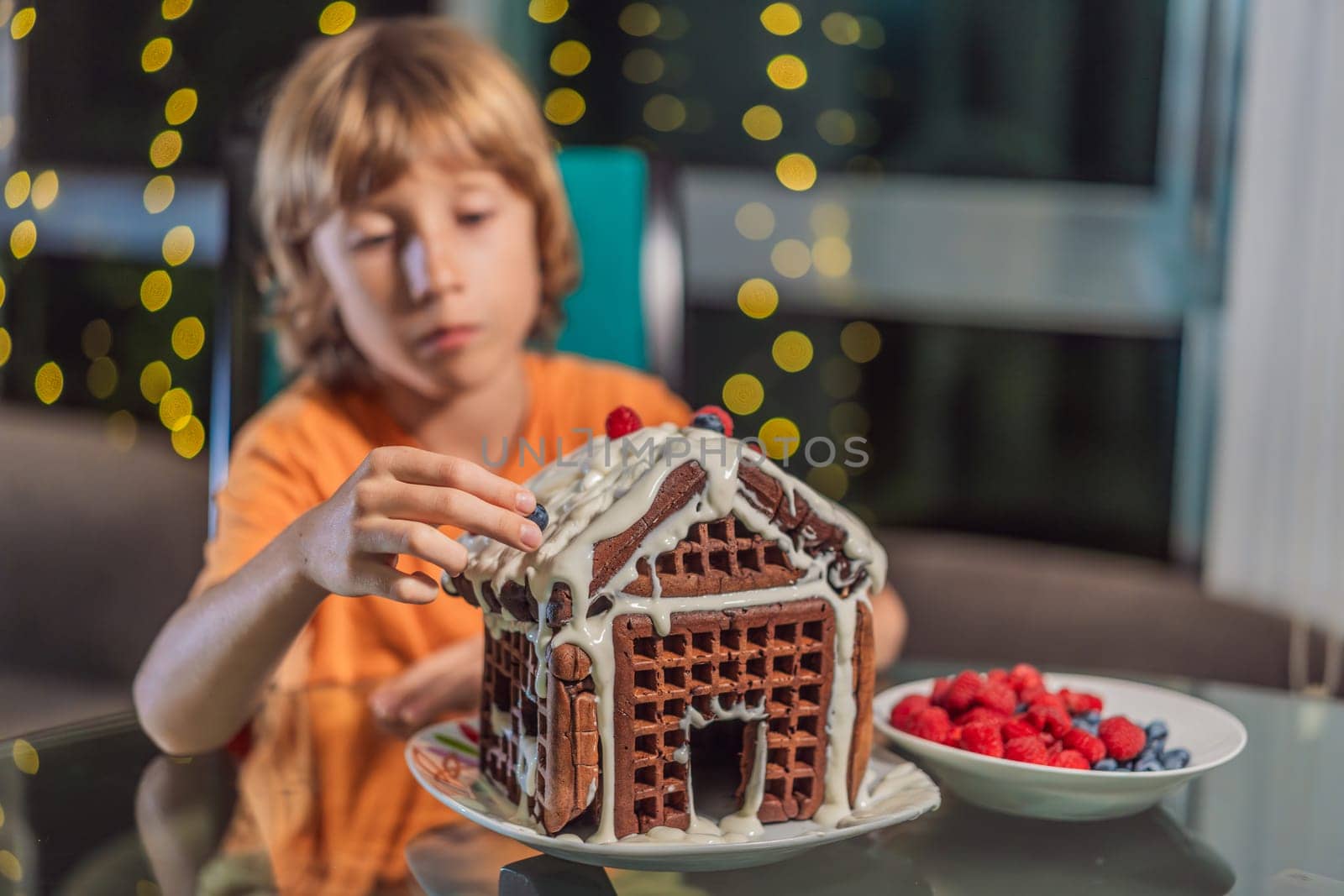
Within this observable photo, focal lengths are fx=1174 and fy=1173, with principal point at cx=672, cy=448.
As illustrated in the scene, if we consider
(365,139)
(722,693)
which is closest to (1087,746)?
(722,693)

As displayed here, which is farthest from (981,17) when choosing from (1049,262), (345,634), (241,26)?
(345,634)

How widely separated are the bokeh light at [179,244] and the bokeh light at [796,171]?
→ 3.36 feet

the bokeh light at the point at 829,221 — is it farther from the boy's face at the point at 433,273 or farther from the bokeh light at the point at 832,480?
the boy's face at the point at 433,273

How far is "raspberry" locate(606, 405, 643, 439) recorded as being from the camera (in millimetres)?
800

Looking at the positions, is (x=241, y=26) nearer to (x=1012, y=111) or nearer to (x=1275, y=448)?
(x=1012, y=111)

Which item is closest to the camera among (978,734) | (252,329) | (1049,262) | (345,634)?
(978,734)

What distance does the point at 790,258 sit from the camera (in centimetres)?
212

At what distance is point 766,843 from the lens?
0.69 meters

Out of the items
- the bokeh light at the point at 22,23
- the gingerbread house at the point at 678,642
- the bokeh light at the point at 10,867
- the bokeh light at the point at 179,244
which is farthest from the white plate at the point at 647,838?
the bokeh light at the point at 179,244

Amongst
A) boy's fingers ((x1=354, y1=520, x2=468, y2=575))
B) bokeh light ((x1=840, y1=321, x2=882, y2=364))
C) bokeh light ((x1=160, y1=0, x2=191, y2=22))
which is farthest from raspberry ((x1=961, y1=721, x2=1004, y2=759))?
bokeh light ((x1=840, y1=321, x2=882, y2=364))

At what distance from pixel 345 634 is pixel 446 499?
25.8 inches

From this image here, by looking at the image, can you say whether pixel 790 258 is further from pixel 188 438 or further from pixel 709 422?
pixel 709 422

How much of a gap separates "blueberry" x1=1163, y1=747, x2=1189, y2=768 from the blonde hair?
939 millimetres

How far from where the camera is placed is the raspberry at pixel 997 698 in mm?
867
